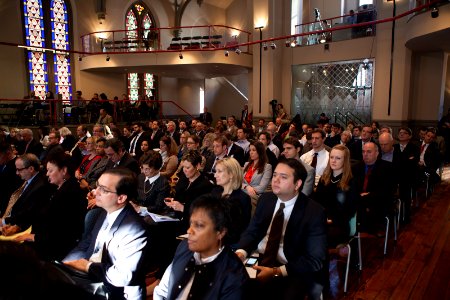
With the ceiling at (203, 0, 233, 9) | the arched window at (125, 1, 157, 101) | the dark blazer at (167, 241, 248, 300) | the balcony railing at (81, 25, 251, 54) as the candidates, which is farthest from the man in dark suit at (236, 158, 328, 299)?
the ceiling at (203, 0, 233, 9)

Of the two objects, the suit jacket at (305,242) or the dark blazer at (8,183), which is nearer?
the suit jacket at (305,242)

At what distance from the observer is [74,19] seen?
12.9 meters

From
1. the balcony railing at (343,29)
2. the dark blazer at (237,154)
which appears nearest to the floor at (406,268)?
the dark blazer at (237,154)

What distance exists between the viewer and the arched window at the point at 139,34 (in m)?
14.6

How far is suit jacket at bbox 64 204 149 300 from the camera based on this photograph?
186 cm

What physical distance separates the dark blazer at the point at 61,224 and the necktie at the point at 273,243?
1454mm

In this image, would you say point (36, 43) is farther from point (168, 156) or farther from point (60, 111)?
point (168, 156)

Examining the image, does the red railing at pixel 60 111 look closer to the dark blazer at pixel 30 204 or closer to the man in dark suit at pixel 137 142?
the man in dark suit at pixel 137 142

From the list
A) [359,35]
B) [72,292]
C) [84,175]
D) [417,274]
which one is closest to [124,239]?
[72,292]

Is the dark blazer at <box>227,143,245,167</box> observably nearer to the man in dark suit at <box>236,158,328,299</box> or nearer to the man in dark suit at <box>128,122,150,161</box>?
the man in dark suit at <box>128,122,150,161</box>

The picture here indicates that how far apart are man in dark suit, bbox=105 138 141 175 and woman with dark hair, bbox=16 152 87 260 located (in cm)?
170

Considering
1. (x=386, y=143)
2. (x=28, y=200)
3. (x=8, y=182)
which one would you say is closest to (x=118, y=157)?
(x=8, y=182)

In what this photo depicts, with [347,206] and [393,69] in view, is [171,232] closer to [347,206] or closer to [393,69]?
[347,206]

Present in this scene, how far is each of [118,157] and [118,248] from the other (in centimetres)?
277
